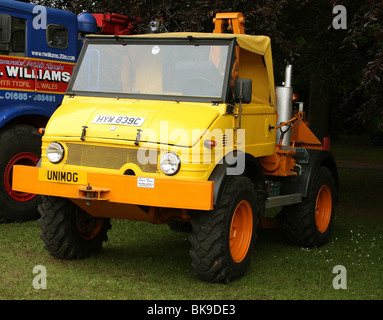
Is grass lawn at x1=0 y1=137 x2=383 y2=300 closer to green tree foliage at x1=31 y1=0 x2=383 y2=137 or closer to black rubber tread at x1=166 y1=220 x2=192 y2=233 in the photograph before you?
black rubber tread at x1=166 y1=220 x2=192 y2=233

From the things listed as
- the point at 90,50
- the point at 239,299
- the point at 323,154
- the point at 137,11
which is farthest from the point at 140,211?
the point at 137,11

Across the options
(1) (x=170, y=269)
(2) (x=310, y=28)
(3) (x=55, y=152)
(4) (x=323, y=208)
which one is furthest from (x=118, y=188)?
(2) (x=310, y=28)

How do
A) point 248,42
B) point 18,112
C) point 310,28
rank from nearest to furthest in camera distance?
point 248,42, point 18,112, point 310,28

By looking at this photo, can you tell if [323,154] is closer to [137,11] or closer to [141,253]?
[141,253]

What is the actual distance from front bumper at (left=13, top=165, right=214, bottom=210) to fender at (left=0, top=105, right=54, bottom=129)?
2438 mm

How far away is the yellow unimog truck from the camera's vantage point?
631cm

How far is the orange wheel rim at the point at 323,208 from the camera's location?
9086 mm

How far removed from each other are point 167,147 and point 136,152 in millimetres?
341

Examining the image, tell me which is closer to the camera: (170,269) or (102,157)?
(102,157)

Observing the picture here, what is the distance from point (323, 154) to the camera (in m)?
9.03

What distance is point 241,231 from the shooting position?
702 cm

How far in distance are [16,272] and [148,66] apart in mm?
2516

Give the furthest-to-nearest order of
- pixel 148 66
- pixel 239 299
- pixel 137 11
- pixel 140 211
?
pixel 137 11 < pixel 148 66 < pixel 140 211 < pixel 239 299
